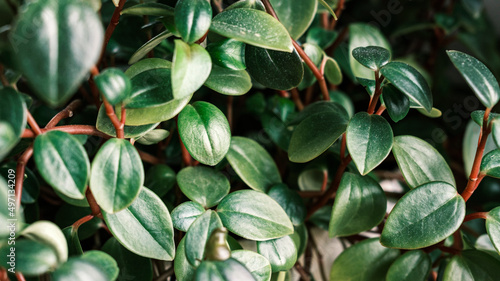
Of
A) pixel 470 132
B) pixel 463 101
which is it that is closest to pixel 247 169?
pixel 470 132

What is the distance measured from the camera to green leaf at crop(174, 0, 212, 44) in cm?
43

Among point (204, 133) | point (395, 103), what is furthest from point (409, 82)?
point (204, 133)

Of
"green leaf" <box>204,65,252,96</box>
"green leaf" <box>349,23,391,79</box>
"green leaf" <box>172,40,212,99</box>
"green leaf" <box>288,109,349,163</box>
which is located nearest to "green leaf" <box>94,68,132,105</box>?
"green leaf" <box>172,40,212,99</box>

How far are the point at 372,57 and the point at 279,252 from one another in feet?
0.85

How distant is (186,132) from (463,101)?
0.96 m

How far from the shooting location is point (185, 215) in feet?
1.67

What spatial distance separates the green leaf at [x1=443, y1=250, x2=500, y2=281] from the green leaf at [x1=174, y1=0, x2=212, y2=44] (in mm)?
423

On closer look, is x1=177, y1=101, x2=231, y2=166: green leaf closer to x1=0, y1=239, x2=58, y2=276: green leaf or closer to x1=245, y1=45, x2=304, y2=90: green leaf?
x1=245, y1=45, x2=304, y2=90: green leaf

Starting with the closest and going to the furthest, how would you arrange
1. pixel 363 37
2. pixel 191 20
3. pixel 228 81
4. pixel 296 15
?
pixel 191 20, pixel 228 81, pixel 296 15, pixel 363 37

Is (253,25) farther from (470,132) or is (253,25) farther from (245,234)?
(470,132)

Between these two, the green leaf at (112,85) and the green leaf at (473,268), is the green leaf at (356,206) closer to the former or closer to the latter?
the green leaf at (473,268)

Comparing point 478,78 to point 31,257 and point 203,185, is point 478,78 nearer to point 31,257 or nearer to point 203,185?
point 203,185

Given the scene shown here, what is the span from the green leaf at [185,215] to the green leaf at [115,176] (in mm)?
102

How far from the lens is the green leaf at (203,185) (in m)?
0.55
